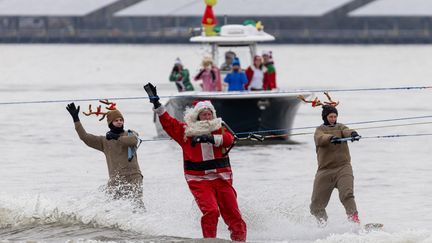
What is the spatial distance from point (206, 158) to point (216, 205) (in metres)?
0.43

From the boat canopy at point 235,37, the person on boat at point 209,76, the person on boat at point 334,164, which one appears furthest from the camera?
the boat canopy at point 235,37

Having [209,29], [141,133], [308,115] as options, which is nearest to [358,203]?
[209,29]

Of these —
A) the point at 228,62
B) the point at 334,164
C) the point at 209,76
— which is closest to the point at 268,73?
the point at 228,62

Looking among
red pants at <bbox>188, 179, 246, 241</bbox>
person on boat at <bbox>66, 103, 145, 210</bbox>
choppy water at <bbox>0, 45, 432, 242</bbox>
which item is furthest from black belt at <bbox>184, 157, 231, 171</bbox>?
person on boat at <bbox>66, 103, 145, 210</bbox>

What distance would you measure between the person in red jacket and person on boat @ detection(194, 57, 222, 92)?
Result: 1273 centimetres

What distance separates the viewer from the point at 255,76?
25453 millimetres

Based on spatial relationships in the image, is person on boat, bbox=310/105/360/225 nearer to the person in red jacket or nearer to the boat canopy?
the person in red jacket

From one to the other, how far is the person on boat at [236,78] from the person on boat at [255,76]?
65 centimetres

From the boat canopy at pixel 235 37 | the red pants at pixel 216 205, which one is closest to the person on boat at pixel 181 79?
the boat canopy at pixel 235 37

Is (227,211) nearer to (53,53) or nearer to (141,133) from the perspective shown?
(141,133)

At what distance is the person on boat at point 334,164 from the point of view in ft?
43.0

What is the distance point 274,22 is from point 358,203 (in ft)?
309

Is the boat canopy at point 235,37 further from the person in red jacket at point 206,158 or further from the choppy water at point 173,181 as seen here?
the person in red jacket at point 206,158

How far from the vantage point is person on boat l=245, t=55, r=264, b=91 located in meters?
25.5
